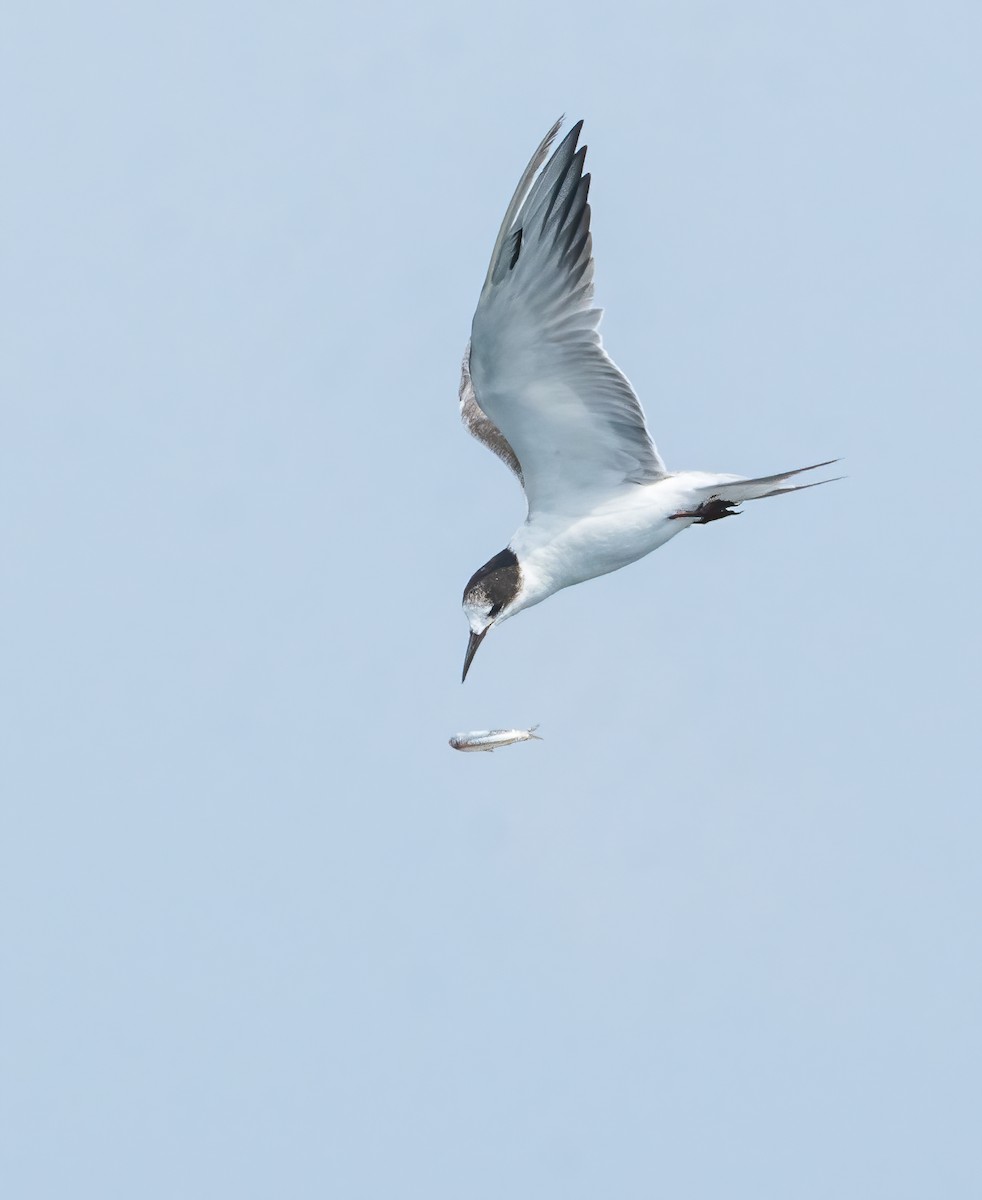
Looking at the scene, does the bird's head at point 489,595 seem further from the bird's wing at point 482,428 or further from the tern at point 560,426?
the bird's wing at point 482,428

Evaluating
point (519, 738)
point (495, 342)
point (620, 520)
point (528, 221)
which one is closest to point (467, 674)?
point (519, 738)

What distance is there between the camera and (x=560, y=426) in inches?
467

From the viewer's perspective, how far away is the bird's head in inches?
486

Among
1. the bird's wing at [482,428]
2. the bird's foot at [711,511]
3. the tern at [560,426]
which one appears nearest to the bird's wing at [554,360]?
the tern at [560,426]

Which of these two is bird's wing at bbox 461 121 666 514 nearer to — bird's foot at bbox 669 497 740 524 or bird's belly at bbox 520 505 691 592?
bird's belly at bbox 520 505 691 592

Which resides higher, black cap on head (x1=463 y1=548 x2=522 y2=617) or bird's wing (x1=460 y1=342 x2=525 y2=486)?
bird's wing (x1=460 y1=342 x2=525 y2=486)

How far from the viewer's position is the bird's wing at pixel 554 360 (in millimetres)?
10594

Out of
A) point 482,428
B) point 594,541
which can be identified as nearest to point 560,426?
point 594,541

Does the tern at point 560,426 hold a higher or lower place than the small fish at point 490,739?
higher

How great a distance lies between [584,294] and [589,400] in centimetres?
78

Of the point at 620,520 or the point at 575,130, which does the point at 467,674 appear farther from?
the point at 575,130

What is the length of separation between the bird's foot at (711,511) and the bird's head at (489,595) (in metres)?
1.05

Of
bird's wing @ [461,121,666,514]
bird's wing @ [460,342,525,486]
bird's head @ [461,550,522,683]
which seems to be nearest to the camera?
bird's wing @ [461,121,666,514]

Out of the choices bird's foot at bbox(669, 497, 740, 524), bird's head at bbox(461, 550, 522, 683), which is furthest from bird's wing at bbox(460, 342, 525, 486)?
bird's foot at bbox(669, 497, 740, 524)
